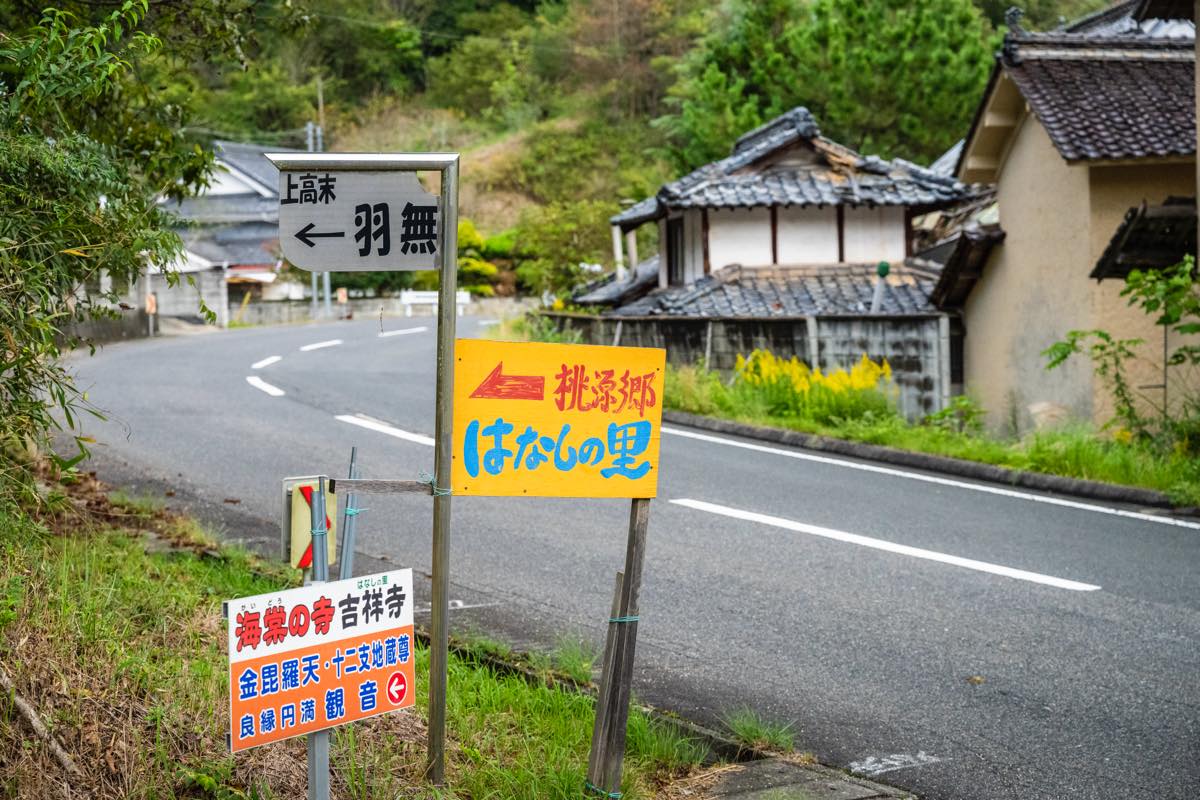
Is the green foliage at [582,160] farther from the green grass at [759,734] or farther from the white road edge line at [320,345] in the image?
the green grass at [759,734]

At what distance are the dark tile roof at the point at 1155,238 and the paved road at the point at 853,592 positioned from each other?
334 cm

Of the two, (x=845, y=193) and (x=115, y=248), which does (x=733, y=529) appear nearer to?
(x=115, y=248)

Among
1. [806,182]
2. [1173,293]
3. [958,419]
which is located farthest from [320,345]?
[1173,293]

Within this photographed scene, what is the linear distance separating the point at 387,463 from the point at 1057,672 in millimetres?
7178

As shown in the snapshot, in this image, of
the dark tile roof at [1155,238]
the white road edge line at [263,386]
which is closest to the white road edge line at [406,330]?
the white road edge line at [263,386]

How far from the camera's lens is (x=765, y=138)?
26.9m

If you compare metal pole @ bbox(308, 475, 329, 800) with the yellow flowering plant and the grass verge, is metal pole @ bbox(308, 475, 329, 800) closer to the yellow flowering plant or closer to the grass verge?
the grass verge

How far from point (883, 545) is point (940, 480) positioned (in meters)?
3.26

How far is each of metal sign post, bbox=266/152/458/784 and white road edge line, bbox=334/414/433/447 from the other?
907 centimetres

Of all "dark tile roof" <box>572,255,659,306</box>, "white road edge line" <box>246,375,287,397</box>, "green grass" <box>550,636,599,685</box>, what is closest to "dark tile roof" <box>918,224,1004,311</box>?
"white road edge line" <box>246,375,287,397</box>

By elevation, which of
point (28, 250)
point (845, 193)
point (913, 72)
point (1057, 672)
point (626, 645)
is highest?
point (913, 72)

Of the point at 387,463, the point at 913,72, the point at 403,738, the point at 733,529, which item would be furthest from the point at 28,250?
the point at 913,72

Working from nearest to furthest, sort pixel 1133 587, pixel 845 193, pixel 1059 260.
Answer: pixel 1133 587
pixel 1059 260
pixel 845 193

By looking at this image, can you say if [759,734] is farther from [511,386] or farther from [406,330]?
[406,330]
